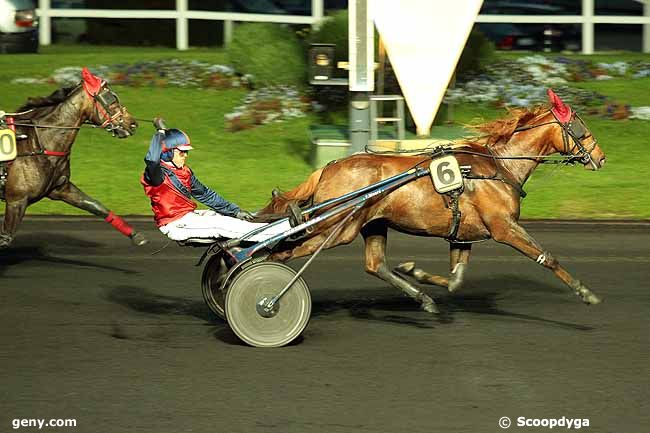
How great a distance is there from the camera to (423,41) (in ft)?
52.6

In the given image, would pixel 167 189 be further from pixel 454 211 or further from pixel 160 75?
pixel 160 75

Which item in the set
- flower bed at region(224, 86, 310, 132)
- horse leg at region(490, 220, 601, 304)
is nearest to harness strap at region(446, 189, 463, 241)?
horse leg at region(490, 220, 601, 304)

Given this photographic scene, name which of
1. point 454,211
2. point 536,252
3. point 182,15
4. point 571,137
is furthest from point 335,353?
point 182,15

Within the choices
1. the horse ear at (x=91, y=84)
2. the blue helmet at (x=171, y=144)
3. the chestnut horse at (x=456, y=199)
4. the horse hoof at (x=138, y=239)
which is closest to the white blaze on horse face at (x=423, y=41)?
the horse ear at (x=91, y=84)

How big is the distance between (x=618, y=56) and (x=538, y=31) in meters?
3.49

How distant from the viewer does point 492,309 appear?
909 cm

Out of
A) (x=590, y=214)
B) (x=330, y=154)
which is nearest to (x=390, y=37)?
(x=330, y=154)

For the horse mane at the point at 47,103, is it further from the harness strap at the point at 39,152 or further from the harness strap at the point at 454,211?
the harness strap at the point at 454,211

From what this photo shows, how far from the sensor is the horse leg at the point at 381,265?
339 inches

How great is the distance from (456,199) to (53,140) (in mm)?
3744

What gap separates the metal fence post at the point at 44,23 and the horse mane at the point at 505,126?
1595 cm

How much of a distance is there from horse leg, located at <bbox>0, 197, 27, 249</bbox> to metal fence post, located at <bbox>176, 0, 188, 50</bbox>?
13.2 metres

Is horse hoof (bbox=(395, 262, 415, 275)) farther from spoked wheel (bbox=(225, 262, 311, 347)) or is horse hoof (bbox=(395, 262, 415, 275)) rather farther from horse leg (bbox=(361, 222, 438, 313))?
spoked wheel (bbox=(225, 262, 311, 347))

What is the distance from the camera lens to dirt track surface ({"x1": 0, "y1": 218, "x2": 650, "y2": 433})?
643 cm
